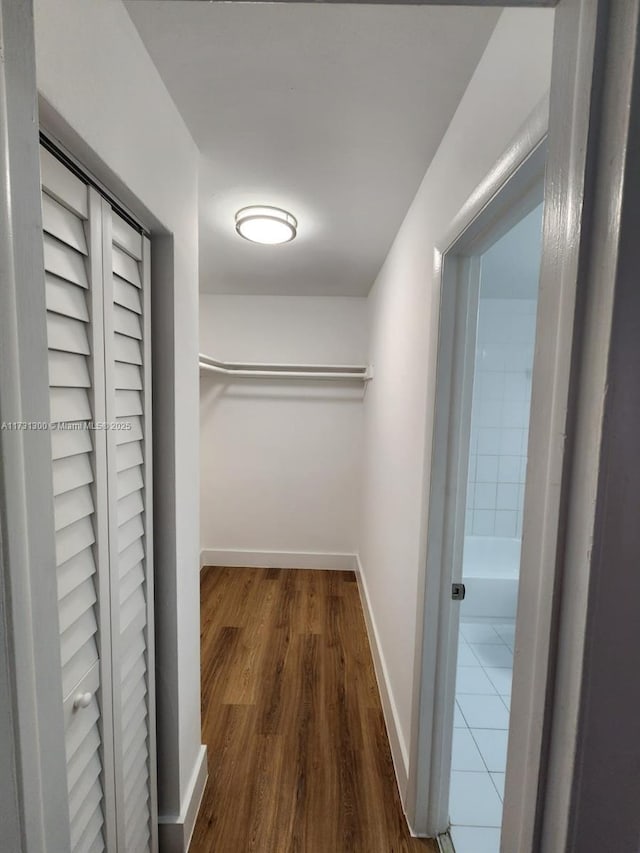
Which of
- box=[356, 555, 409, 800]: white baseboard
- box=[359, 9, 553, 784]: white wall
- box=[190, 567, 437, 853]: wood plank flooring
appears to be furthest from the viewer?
box=[356, 555, 409, 800]: white baseboard

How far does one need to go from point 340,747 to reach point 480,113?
231 cm

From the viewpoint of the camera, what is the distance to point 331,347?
341cm

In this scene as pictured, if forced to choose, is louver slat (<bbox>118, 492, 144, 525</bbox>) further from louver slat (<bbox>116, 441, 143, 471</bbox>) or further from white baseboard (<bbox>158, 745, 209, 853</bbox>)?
white baseboard (<bbox>158, 745, 209, 853</bbox>)

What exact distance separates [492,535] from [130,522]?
9.92ft

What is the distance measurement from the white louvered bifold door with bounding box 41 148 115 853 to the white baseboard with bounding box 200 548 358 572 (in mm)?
2575

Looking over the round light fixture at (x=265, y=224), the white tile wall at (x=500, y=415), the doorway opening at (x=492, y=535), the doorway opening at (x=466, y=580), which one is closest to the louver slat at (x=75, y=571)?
the doorway opening at (x=466, y=580)

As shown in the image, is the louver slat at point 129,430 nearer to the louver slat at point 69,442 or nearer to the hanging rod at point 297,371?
the louver slat at point 69,442

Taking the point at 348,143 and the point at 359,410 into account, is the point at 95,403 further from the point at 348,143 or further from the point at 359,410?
the point at 359,410

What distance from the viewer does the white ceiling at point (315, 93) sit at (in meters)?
0.88

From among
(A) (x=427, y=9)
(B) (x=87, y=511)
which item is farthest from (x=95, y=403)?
(A) (x=427, y=9)

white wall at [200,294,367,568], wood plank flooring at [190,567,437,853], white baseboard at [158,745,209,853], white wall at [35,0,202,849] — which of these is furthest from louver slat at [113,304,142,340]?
white wall at [200,294,367,568]

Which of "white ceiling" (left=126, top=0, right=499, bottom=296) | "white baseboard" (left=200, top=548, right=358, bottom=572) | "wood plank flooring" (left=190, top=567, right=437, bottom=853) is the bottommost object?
"wood plank flooring" (left=190, top=567, right=437, bottom=853)

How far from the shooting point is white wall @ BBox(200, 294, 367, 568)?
340 cm

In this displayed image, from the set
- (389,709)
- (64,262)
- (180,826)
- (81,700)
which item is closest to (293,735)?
(389,709)
